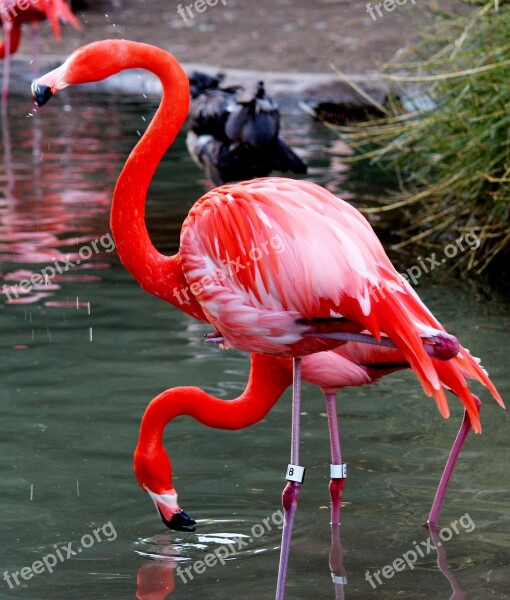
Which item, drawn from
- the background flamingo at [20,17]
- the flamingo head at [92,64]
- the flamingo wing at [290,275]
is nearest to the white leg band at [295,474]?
the flamingo wing at [290,275]

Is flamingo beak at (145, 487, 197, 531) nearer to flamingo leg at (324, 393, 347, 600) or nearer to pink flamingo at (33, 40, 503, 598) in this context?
pink flamingo at (33, 40, 503, 598)

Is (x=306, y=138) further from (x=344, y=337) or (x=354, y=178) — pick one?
(x=344, y=337)

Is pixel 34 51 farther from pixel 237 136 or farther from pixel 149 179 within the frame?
pixel 149 179

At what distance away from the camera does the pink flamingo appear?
10.6 ft

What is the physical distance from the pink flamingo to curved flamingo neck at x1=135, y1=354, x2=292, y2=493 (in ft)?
0.75

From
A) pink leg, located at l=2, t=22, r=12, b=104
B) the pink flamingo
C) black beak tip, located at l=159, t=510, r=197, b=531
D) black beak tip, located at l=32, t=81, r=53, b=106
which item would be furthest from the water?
pink leg, located at l=2, t=22, r=12, b=104

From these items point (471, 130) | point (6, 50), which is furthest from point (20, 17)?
point (471, 130)

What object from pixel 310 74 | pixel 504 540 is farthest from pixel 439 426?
pixel 310 74

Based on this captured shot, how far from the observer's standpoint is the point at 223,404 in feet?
12.5

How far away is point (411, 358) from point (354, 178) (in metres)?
6.09

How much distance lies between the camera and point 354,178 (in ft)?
30.1

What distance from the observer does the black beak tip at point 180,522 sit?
3.51 meters

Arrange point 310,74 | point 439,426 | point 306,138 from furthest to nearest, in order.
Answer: point 310,74
point 306,138
point 439,426

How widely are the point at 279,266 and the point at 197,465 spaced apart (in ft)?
4.09
